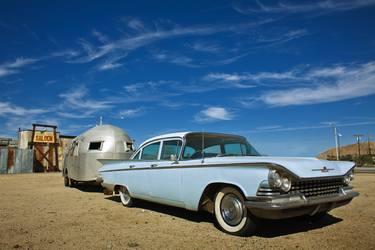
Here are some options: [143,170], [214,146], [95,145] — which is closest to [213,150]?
[214,146]

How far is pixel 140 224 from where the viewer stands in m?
5.79

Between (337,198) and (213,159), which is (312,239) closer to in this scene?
(337,198)

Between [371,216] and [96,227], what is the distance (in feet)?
17.3

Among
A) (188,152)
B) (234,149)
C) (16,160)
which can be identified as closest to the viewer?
(188,152)

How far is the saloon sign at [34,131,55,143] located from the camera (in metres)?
30.9

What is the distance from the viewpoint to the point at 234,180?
4.66m

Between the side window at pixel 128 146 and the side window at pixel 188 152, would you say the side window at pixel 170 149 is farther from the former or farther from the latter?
the side window at pixel 128 146

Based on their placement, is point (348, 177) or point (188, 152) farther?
point (188, 152)

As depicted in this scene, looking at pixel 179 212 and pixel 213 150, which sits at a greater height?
pixel 213 150

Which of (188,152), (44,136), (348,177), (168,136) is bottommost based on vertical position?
(348,177)

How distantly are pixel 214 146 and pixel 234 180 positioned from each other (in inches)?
63.3

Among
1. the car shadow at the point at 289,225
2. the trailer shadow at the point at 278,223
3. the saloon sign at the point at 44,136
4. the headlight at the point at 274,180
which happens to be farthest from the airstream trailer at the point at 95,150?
the saloon sign at the point at 44,136

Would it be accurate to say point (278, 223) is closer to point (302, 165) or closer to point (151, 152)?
point (302, 165)

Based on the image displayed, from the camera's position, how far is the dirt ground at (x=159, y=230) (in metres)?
4.41
